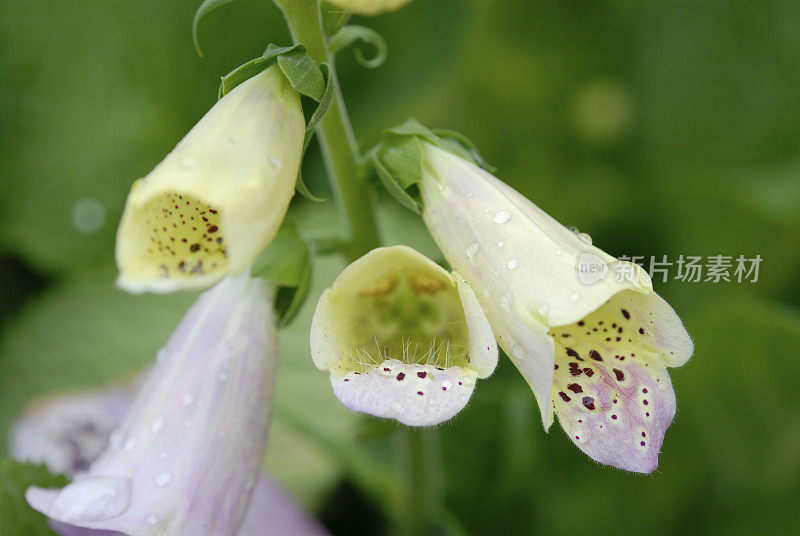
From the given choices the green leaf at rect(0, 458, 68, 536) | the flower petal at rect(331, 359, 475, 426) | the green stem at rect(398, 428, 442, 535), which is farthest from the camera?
the green stem at rect(398, 428, 442, 535)

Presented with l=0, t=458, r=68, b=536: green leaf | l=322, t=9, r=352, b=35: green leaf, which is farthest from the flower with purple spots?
l=0, t=458, r=68, b=536: green leaf

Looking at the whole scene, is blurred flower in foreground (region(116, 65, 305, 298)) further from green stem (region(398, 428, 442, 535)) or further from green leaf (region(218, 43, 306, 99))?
green stem (region(398, 428, 442, 535))

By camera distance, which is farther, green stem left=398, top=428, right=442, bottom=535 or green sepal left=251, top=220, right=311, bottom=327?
green stem left=398, top=428, right=442, bottom=535

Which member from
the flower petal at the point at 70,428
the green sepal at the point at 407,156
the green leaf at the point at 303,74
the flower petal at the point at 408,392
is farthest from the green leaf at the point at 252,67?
the flower petal at the point at 70,428

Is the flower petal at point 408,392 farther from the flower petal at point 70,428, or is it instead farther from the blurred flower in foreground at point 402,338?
the flower petal at point 70,428

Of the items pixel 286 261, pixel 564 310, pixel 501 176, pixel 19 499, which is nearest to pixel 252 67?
pixel 286 261

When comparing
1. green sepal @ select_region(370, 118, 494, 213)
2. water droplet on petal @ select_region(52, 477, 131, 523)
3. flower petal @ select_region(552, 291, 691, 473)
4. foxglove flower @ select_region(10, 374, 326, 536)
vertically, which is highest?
green sepal @ select_region(370, 118, 494, 213)

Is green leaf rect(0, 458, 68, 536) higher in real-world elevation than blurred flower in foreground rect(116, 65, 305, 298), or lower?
lower

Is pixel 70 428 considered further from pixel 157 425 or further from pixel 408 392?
pixel 408 392
